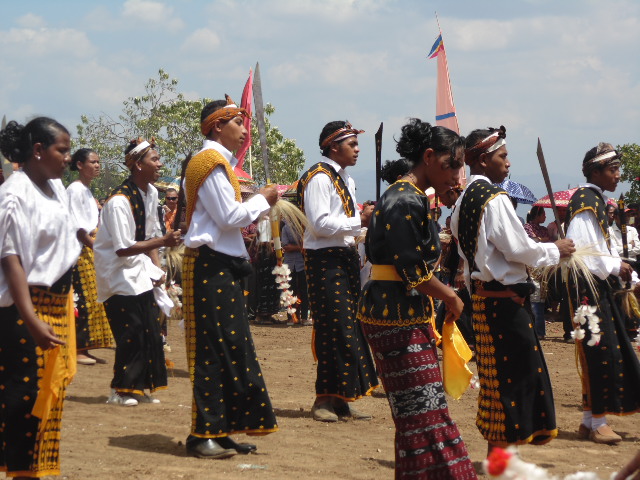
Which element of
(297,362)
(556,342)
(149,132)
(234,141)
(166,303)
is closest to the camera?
(234,141)

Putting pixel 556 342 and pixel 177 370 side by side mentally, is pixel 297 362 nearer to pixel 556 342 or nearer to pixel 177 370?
pixel 177 370

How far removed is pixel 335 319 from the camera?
7512mm

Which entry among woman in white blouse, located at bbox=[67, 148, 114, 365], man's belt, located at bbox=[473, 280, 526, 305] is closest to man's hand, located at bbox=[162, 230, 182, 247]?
man's belt, located at bbox=[473, 280, 526, 305]

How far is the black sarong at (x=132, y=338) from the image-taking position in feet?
26.5

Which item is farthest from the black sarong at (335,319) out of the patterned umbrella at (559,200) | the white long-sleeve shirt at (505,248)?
the patterned umbrella at (559,200)

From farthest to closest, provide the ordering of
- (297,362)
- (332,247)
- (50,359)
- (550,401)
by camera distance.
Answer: (297,362), (332,247), (550,401), (50,359)

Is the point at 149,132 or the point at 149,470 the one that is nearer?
the point at 149,470

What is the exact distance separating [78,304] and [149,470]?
473 centimetres

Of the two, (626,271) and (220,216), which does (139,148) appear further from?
(626,271)

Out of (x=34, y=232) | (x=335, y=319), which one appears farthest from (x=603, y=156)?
(x=34, y=232)

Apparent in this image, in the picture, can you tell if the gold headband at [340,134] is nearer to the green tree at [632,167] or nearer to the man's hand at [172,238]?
the man's hand at [172,238]

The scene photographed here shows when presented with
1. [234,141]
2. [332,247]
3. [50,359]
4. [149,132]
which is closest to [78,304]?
[332,247]

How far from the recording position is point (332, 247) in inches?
295

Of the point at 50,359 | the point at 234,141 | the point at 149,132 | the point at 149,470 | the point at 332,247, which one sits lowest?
the point at 149,470
